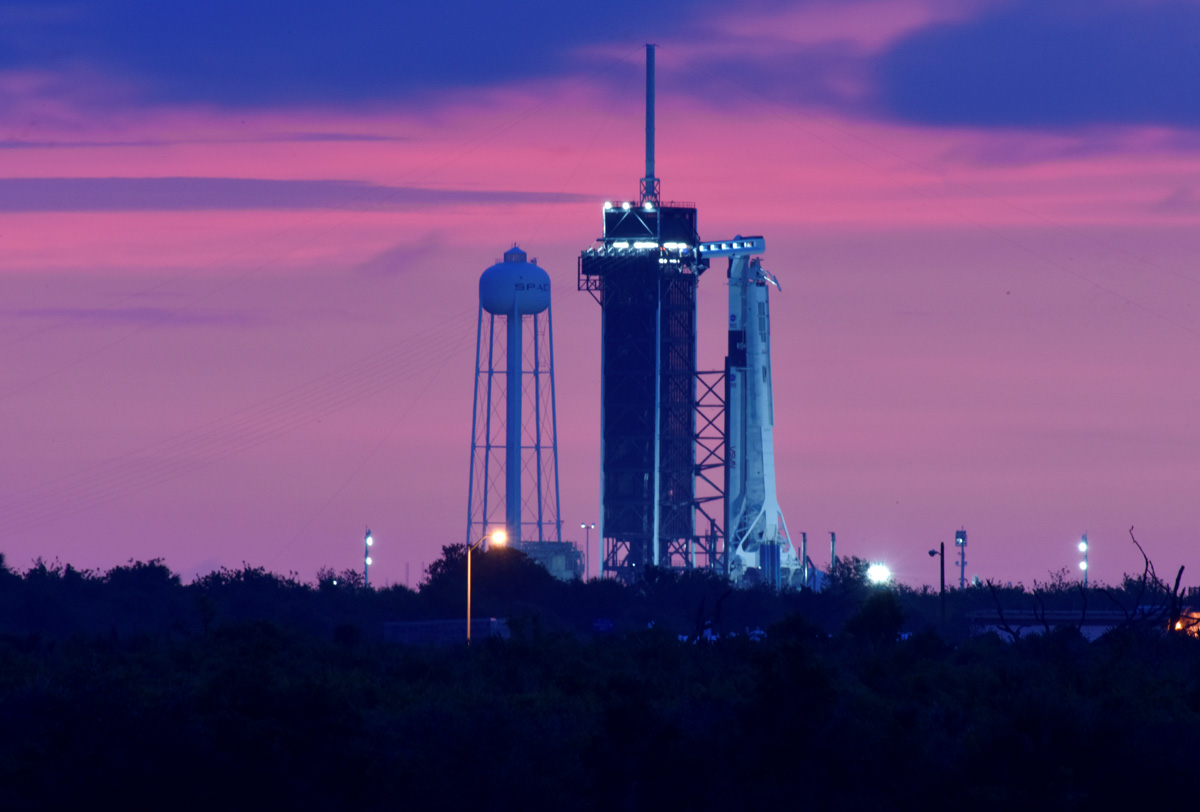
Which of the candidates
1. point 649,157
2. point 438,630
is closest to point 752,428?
point 649,157

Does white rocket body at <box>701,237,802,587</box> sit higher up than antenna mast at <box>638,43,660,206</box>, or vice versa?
antenna mast at <box>638,43,660,206</box>

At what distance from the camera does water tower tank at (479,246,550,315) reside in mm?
124750

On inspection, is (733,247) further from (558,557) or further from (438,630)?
(438,630)

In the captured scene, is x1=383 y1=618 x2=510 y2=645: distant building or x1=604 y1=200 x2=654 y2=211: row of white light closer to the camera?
x1=383 y1=618 x2=510 y2=645: distant building

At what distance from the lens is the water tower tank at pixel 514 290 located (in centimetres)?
12475

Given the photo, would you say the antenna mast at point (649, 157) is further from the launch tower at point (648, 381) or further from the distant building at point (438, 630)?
the distant building at point (438, 630)

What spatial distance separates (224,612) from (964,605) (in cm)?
5196

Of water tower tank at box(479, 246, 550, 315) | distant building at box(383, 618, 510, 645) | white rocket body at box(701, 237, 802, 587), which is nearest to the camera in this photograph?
distant building at box(383, 618, 510, 645)

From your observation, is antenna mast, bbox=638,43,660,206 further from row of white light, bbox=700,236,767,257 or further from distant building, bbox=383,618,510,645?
distant building, bbox=383,618,510,645

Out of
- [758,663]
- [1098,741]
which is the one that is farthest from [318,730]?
[1098,741]

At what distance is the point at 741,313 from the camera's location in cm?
13338

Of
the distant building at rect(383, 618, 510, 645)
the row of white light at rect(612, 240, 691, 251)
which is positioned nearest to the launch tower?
the row of white light at rect(612, 240, 691, 251)

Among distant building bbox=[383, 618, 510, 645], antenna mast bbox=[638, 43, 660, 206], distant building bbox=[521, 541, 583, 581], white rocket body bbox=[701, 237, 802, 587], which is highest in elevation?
antenna mast bbox=[638, 43, 660, 206]

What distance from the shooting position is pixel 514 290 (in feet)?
409
